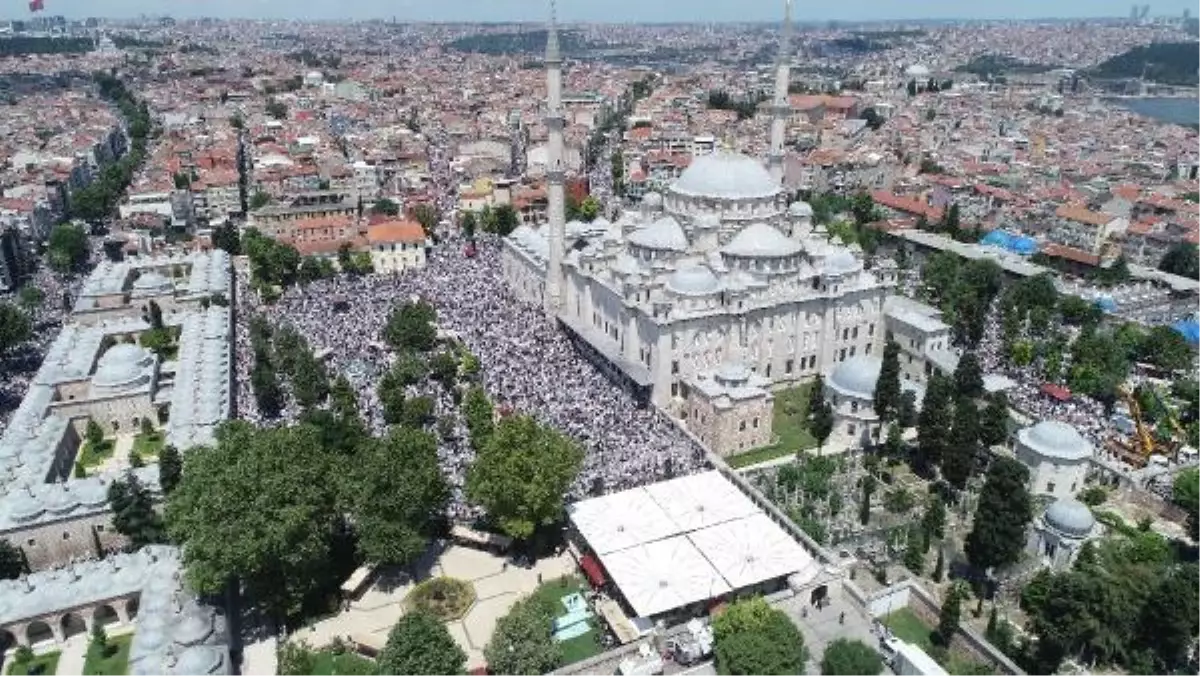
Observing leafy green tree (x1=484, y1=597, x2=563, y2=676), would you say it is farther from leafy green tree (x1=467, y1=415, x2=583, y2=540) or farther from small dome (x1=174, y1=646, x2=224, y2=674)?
small dome (x1=174, y1=646, x2=224, y2=674)

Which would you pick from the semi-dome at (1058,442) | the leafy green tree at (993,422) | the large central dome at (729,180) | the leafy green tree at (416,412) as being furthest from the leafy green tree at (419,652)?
the large central dome at (729,180)

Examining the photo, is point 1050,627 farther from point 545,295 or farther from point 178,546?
Answer: point 545,295

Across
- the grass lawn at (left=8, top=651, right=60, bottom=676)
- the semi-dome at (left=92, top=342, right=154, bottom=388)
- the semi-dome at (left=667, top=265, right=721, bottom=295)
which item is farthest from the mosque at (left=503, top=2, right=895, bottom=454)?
the grass lawn at (left=8, top=651, right=60, bottom=676)

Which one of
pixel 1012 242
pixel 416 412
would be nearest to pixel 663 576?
pixel 416 412

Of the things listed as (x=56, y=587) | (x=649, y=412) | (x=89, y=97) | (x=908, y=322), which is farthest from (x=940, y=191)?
(x=89, y=97)

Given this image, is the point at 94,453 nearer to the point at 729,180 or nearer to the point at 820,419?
the point at 820,419

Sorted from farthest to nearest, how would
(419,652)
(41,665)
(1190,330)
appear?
(1190,330)
(41,665)
(419,652)
